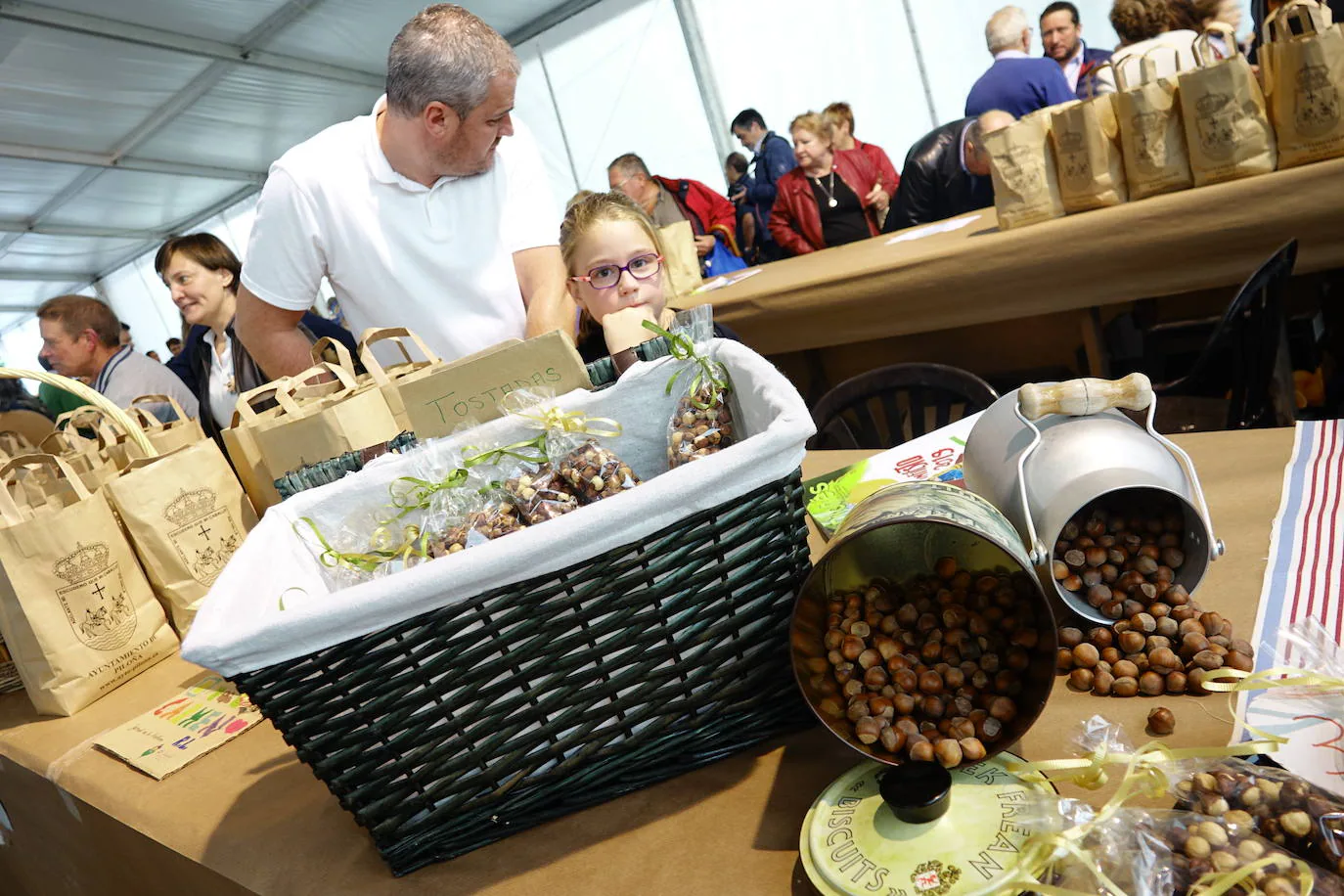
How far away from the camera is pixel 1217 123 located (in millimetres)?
1951

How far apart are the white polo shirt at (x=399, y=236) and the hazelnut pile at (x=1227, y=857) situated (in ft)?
5.55

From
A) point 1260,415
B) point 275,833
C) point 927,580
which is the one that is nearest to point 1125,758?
point 927,580

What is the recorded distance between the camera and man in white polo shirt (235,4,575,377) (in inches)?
71.3

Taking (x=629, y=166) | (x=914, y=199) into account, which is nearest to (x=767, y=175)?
(x=629, y=166)

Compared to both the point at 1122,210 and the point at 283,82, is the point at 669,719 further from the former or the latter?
the point at 283,82

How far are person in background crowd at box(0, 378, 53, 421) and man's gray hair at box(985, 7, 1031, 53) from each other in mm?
4055

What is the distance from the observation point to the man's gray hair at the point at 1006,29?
368 cm

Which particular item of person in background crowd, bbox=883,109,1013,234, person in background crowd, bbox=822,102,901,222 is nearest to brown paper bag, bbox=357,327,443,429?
person in background crowd, bbox=883,109,1013,234

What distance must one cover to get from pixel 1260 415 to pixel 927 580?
1.32 metres

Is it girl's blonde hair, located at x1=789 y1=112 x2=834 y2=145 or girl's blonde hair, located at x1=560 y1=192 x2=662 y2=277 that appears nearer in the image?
girl's blonde hair, located at x1=560 y1=192 x2=662 y2=277

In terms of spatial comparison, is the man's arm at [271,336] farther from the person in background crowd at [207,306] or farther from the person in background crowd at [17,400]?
the person in background crowd at [17,400]

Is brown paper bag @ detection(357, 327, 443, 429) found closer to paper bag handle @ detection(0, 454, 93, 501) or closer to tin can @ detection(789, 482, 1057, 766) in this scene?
paper bag handle @ detection(0, 454, 93, 501)

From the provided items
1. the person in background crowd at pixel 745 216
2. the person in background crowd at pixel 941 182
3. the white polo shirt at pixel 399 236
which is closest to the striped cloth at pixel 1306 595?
the white polo shirt at pixel 399 236

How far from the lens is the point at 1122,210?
2.15 m
